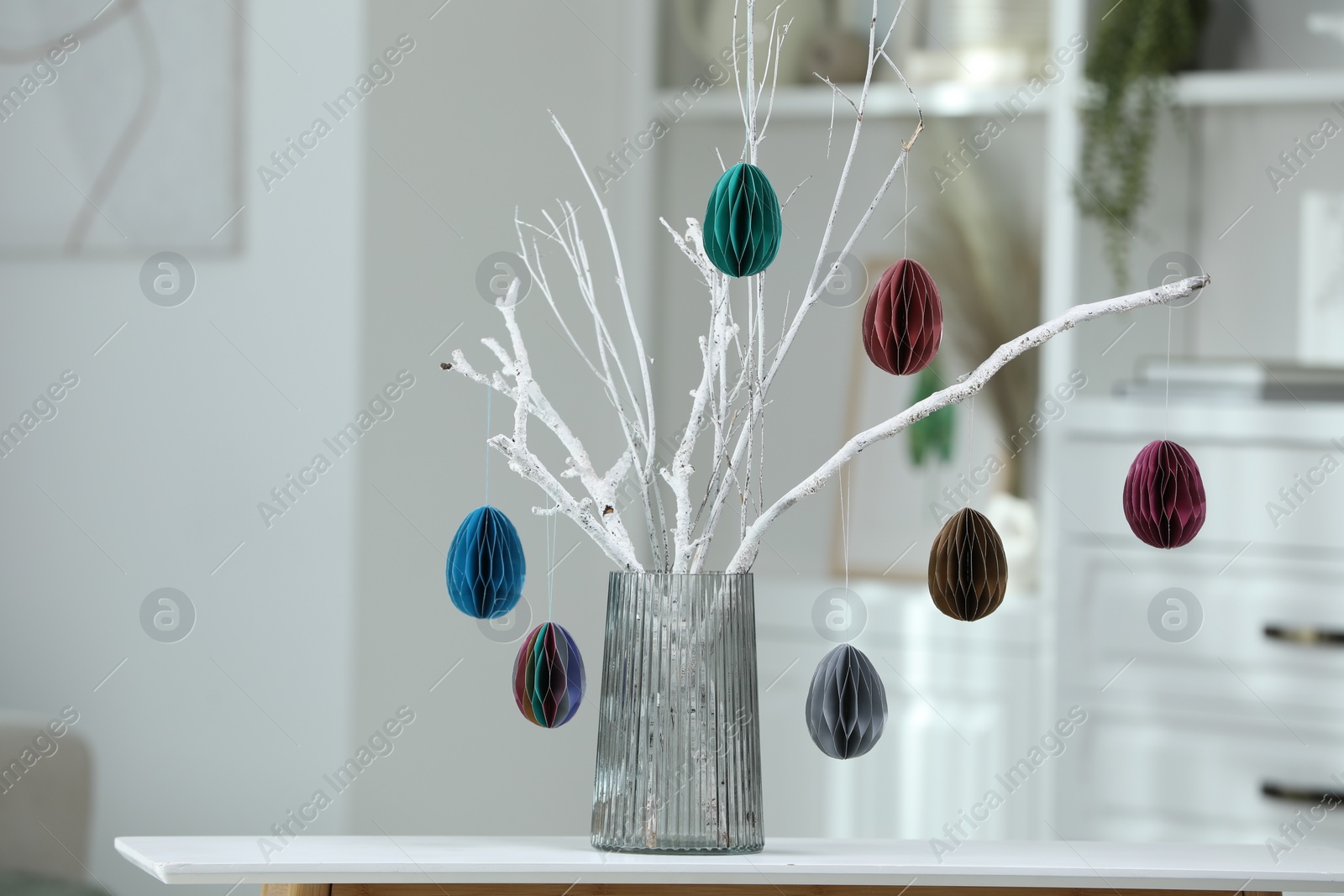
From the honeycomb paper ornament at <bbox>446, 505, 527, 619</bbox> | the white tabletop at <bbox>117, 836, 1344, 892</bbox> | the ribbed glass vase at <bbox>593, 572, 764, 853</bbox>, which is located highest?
the honeycomb paper ornament at <bbox>446, 505, 527, 619</bbox>

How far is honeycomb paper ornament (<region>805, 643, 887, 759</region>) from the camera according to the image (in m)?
0.98

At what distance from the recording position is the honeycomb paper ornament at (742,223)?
0.95m

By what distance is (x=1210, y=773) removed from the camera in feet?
6.95

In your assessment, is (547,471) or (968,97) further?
(968,97)

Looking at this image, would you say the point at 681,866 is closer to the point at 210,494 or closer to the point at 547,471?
the point at 547,471

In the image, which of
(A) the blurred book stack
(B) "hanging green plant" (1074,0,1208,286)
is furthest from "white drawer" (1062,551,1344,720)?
(B) "hanging green plant" (1074,0,1208,286)

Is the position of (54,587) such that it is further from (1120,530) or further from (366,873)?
(1120,530)

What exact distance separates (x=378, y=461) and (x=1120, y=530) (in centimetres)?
114

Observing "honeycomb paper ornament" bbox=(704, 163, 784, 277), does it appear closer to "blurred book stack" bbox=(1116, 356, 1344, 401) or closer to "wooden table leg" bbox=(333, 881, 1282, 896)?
"wooden table leg" bbox=(333, 881, 1282, 896)

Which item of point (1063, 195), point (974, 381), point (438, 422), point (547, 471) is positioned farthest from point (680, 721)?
point (1063, 195)

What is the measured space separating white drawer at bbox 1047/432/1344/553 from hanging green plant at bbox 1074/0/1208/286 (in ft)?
1.08

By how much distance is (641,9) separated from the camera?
102 inches

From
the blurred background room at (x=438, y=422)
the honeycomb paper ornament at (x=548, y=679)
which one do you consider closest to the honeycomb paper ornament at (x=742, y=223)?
the honeycomb paper ornament at (x=548, y=679)

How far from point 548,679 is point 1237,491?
4.68ft
